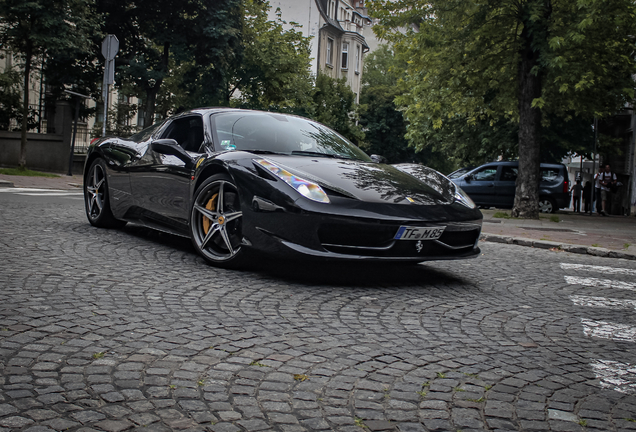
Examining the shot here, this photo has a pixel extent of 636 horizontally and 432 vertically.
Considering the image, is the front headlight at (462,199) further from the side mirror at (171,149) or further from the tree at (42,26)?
the tree at (42,26)

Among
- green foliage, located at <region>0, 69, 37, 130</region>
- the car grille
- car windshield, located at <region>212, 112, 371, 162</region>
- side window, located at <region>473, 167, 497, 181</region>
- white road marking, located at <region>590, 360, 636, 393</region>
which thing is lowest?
white road marking, located at <region>590, 360, 636, 393</region>

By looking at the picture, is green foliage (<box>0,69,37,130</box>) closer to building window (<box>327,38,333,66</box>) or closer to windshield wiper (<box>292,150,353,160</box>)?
windshield wiper (<box>292,150,353,160</box>)

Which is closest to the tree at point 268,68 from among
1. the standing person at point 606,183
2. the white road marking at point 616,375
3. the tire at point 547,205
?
the tire at point 547,205

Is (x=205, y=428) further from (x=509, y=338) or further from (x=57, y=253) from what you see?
(x=57, y=253)

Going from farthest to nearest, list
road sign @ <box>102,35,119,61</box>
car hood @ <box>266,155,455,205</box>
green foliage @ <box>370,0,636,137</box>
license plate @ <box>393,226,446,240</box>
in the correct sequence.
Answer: road sign @ <box>102,35,119,61</box> < green foliage @ <box>370,0,636,137</box> < car hood @ <box>266,155,455,205</box> < license plate @ <box>393,226,446,240</box>

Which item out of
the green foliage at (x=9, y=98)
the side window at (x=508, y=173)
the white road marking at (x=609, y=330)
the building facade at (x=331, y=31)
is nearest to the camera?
the white road marking at (x=609, y=330)

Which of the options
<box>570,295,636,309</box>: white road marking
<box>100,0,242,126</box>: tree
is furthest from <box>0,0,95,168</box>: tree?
<box>570,295,636,309</box>: white road marking

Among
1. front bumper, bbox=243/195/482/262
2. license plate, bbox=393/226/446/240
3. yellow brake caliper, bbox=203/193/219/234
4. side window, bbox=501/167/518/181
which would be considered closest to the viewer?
front bumper, bbox=243/195/482/262

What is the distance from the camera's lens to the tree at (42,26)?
21.7 m

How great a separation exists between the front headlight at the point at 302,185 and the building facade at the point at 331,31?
4787 cm

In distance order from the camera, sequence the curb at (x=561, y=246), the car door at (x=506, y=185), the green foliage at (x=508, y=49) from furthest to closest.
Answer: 1. the car door at (x=506, y=185)
2. the green foliage at (x=508, y=49)
3. the curb at (x=561, y=246)

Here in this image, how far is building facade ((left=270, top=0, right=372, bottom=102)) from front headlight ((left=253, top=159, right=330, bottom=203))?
47.9 meters

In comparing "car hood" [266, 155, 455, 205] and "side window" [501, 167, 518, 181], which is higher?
"side window" [501, 167, 518, 181]

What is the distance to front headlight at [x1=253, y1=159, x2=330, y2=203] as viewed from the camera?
5.10 meters
